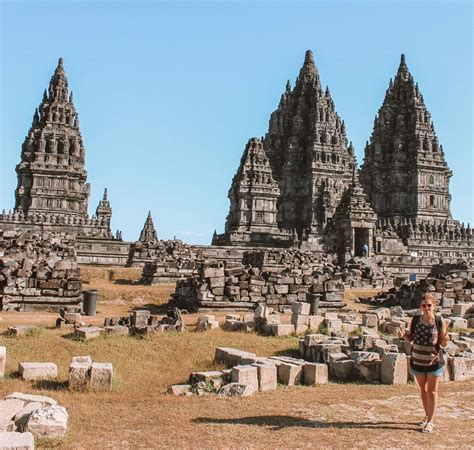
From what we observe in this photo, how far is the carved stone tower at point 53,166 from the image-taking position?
52.8 meters

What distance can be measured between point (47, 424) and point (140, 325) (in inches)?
268

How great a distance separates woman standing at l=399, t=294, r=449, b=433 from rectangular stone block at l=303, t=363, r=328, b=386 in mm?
2715

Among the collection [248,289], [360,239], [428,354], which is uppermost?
[360,239]

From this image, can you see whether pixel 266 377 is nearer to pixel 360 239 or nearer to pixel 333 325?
pixel 333 325

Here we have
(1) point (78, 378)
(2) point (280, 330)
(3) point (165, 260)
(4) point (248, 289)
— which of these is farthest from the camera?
(3) point (165, 260)

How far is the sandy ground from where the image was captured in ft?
22.4

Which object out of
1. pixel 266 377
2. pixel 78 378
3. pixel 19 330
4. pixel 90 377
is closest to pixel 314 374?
pixel 266 377

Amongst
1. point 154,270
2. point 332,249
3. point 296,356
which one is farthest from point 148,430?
point 332,249

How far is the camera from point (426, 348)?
7500 mm

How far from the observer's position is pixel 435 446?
21.9ft

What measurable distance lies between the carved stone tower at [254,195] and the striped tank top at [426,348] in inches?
1731

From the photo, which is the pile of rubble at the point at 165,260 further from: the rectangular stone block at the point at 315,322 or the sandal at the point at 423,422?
the sandal at the point at 423,422

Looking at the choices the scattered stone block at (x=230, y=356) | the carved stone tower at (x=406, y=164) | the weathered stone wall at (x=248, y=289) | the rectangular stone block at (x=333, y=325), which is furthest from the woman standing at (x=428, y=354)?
the carved stone tower at (x=406, y=164)

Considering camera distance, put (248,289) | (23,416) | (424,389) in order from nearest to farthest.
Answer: (23,416) → (424,389) → (248,289)
